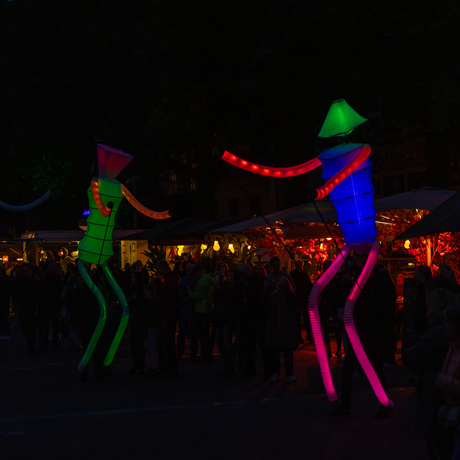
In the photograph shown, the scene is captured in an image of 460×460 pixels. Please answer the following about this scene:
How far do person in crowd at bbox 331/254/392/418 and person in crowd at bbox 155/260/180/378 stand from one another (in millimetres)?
4034

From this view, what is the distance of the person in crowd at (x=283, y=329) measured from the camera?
1088 centimetres

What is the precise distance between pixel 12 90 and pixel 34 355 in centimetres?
2094

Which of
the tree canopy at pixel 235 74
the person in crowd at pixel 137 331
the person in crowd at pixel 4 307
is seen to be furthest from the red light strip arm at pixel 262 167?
the person in crowd at pixel 4 307

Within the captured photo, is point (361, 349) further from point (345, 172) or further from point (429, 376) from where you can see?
point (429, 376)

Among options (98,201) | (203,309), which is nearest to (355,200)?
(98,201)

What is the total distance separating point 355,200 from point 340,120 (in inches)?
39.0

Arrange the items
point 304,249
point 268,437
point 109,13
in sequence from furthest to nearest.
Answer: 1. point 109,13
2. point 304,249
3. point 268,437

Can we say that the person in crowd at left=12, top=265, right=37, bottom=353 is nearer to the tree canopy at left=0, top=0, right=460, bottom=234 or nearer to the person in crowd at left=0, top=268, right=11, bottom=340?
the person in crowd at left=0, top=268, right=11, bottom=340

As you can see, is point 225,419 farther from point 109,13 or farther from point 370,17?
point 109,13

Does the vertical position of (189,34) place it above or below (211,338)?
above

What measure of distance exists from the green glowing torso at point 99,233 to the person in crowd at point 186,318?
112 inches

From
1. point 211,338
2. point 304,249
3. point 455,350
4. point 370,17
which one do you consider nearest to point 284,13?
point 370,17

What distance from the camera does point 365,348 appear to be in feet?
26.6

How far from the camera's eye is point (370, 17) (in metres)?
19.7
